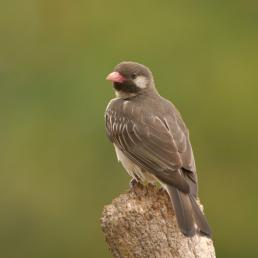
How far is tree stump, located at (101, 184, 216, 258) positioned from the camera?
27.5 feet

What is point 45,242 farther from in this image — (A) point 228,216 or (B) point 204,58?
(B) point 204,58

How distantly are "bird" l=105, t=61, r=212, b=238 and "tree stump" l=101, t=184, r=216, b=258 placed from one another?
0.54 feet

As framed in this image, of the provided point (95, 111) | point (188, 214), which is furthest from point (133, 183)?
point (95, 111)

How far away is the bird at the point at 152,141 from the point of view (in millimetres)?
9461

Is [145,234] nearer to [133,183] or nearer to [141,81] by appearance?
[133,183]

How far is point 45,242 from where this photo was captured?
55.5 ft

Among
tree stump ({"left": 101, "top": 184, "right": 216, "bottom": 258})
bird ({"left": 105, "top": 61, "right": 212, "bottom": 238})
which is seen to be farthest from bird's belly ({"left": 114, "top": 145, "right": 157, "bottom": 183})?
tree stump ({"left": 101, "top": 184, "right": 216, "bottom": 258})

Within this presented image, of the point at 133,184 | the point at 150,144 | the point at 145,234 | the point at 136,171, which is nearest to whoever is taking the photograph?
the point at 145,234

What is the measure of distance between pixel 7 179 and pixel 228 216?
9.86 ft

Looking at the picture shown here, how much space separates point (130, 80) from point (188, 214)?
249 cm

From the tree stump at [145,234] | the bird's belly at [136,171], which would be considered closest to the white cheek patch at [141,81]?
the bird's belly at [136,171]

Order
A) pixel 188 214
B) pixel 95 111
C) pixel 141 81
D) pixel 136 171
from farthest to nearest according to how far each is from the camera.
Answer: pixel 95 111, pixel 141 81, pixel 136 171, pixel 188 214

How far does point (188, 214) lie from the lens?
8.95 m

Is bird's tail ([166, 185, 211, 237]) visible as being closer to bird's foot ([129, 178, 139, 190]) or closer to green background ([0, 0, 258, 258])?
bird's foot ([129, 178, 139, 190])
